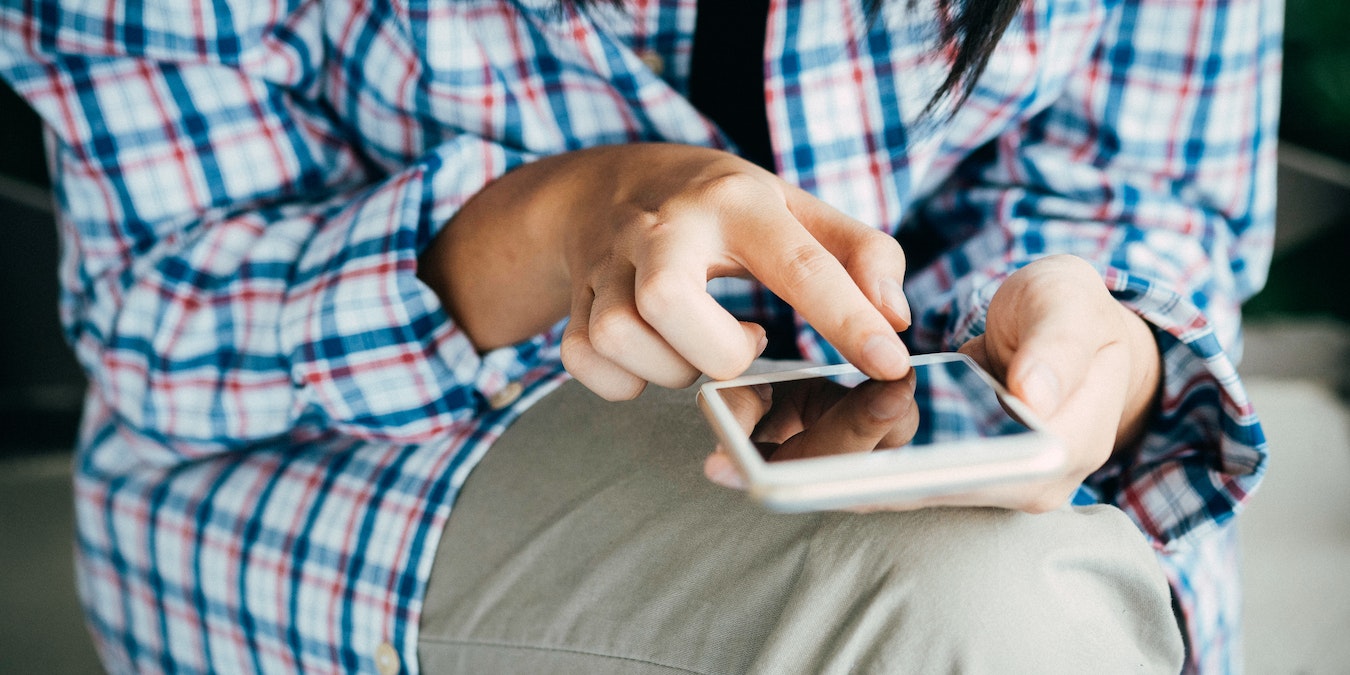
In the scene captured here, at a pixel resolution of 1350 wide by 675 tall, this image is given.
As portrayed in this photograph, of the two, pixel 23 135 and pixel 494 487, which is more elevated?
pixel 23 135

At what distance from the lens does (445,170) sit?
1.85 feet

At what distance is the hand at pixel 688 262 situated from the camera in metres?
0.35

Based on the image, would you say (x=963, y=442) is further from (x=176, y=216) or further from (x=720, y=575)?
(x=176, y=216)

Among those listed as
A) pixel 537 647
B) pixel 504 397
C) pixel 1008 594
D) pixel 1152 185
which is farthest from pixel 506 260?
pixel 1152 185

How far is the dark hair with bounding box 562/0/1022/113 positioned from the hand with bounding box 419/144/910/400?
0.15 meters

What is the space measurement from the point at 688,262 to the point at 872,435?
4.1 inches

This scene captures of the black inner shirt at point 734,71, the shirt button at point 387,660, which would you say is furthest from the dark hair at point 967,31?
the shirt button at point 387,660

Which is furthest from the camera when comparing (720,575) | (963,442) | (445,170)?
(445,170)

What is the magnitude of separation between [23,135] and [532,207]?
0.75 meters

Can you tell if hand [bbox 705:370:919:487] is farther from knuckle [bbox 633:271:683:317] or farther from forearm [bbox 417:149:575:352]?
forearm [bbox 417:149:575:352]

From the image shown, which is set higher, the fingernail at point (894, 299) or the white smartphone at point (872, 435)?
the fingernail at point (894, 299)

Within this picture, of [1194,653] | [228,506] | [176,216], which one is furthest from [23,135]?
[1194,653]

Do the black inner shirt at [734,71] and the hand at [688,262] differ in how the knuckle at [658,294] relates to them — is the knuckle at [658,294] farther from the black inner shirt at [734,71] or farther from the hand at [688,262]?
the black inner shirt at [734,71]

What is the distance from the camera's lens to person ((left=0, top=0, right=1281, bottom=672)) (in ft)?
1.31
